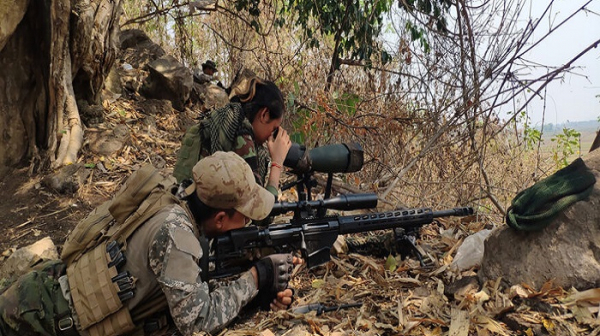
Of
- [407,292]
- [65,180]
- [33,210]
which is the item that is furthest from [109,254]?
[65,180]

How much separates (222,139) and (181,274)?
1233 mm

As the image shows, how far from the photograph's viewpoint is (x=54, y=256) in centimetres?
361

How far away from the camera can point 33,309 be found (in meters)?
2.21

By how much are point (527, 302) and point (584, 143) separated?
22.6ft

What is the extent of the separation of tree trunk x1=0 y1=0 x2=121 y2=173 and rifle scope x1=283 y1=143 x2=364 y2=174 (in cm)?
293

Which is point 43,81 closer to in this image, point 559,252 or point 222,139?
point 222,139

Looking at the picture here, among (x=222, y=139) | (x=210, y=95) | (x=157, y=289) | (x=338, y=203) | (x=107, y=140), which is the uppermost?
(x=210, y=95)

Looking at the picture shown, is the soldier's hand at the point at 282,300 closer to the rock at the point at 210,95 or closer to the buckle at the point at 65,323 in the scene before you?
the buckle at the point at 65,323

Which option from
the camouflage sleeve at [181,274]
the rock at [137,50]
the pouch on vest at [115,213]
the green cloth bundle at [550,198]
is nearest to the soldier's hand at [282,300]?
the camouflage sleeve at [181,274]

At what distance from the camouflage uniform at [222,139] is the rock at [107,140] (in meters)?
2.40

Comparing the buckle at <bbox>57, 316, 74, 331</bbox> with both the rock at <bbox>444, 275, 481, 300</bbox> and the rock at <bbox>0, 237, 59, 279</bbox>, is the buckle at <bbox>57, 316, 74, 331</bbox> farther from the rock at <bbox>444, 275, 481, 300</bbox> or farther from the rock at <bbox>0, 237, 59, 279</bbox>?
the rock at <bbox>444, 275, 481, 300</bbox>

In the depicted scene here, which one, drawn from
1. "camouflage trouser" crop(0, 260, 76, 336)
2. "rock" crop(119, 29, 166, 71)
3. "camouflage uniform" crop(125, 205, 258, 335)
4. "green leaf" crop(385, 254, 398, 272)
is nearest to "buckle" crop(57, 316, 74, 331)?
"camouflage trouser" crop(0, 260, 76, 336)

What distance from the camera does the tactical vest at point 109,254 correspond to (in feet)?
7.09

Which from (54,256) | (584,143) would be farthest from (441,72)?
(584,143)
